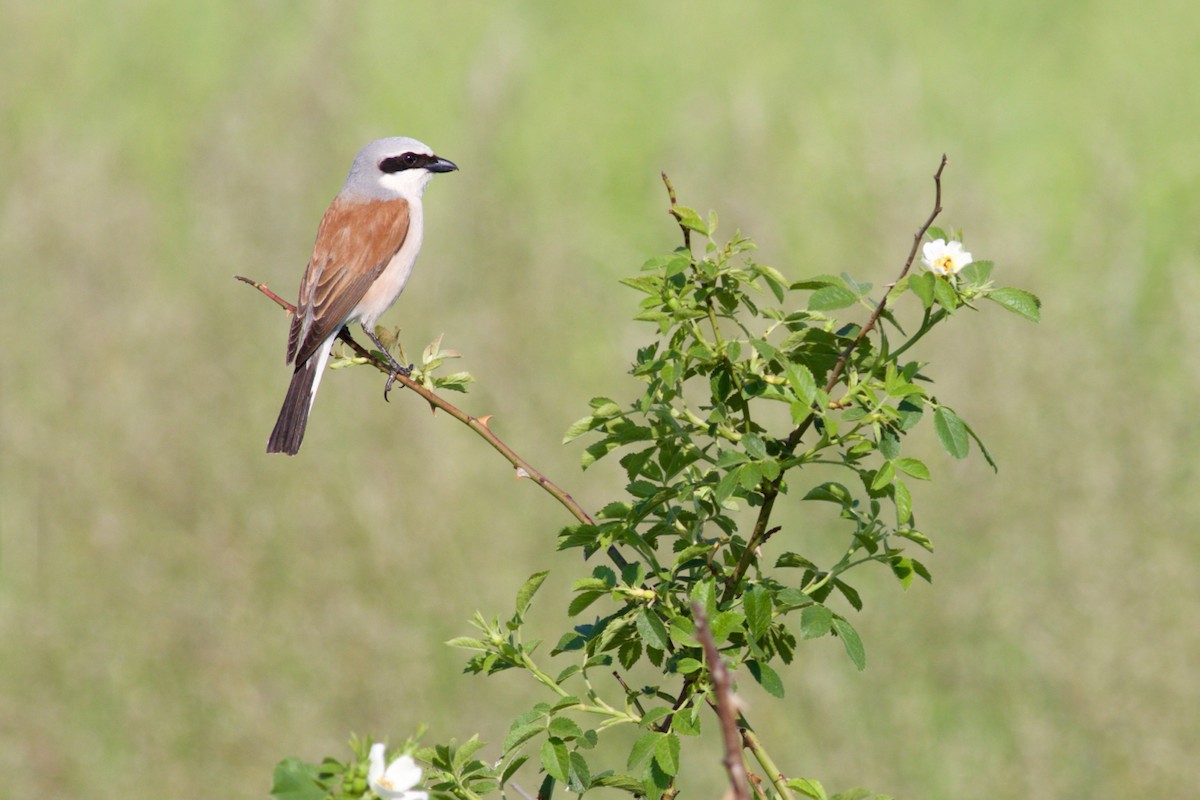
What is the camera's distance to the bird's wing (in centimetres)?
423

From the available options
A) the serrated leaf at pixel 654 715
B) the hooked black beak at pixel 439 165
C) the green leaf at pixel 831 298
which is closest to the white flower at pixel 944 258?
the green leaf at pixel 831 298

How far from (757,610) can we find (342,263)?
9.73 ft

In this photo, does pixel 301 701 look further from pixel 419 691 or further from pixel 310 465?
pixel 310 465

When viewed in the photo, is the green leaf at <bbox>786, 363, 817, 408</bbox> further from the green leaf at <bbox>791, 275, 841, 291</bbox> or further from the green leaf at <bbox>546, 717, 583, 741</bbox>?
the green leaf at <bbox>546, 717, 583, 741</bbox>

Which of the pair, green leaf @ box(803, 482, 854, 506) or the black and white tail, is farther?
the black and white tail

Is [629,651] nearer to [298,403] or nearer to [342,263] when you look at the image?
[298,403]

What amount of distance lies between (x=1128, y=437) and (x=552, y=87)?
9014 millimetres

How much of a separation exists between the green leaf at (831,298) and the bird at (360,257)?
206cm

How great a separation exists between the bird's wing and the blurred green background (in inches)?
84.5

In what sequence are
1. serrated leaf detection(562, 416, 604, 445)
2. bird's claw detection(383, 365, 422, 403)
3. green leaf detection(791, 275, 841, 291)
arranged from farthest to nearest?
bird's claw detection(383, 365, 422, 403), serrated leaf detection(562, 416, 604, 445), green leaf detection(791, 275, 841, 291)

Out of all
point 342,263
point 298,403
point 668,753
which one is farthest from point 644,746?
point 342,263

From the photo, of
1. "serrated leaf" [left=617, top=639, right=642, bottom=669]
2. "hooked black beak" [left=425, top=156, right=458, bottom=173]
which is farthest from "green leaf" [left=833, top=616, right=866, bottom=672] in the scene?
"hooked black beak" [left=425, top=156, right=458, bottom=173]

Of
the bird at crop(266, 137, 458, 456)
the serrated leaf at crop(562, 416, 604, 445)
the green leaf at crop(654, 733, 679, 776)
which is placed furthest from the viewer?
the bird at crop(266, 137, 458, 456)

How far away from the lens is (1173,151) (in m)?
10.9
